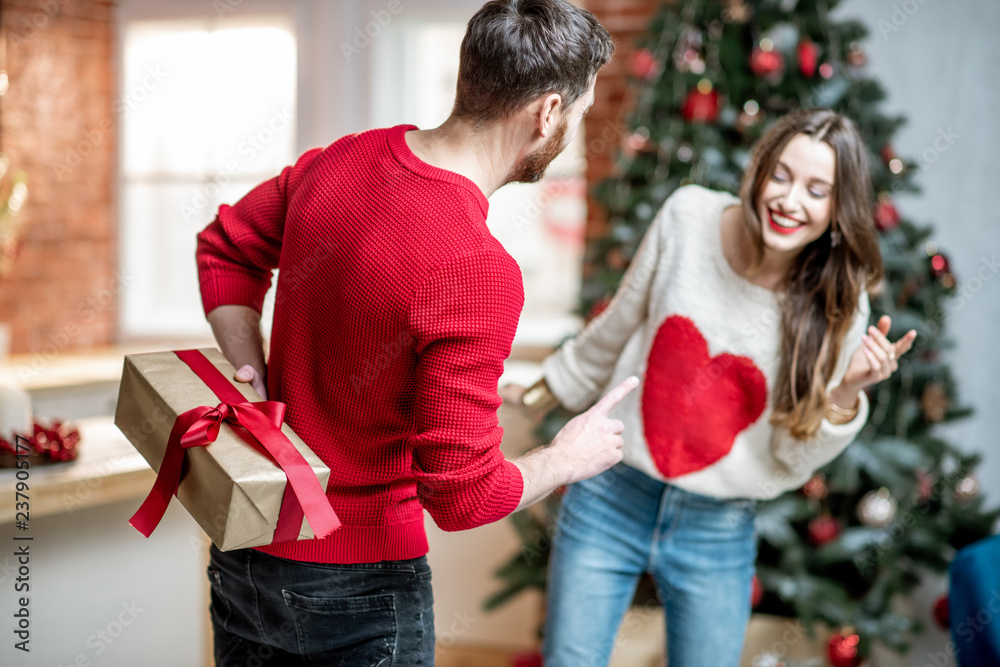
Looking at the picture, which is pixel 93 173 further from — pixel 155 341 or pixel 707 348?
pixel 707 348

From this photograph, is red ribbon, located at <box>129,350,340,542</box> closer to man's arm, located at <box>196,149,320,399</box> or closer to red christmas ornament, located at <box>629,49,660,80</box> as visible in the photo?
man's arm, located at <box>196,149,320,399</box>

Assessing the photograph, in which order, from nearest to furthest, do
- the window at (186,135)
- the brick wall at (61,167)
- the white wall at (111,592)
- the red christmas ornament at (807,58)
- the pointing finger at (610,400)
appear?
the pointing finger at (610,400)
the white wall at (111,592)
the red christmas ornament at (807,58)
the brick wall at (61,167)
the window at (186,135)

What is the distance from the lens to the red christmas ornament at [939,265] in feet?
7.91

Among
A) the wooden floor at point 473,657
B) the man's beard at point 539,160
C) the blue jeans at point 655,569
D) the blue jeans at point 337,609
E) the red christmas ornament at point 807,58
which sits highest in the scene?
the red christmas ornament at point 807,58

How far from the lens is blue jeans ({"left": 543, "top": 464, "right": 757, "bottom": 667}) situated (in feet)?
5.18

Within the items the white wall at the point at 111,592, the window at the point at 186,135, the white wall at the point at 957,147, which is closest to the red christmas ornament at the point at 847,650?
the white wall at the point at 957,147

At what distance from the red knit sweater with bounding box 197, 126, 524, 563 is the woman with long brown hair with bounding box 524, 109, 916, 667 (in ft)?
1.90

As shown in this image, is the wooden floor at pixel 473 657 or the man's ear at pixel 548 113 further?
the wooden floor at pixel 473 657

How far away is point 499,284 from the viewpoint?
95 cm

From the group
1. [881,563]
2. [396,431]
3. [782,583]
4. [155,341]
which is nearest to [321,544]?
[396,431]

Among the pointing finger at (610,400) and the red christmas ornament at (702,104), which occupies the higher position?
the red christmas ornament at (702,104)

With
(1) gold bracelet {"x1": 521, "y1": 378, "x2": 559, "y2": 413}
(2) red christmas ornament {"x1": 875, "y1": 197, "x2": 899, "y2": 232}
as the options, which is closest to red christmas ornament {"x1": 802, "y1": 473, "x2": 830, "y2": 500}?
(2) red christmas ornament {"x1": 875, "y1": 197, "x2": 899, "y2": 232}

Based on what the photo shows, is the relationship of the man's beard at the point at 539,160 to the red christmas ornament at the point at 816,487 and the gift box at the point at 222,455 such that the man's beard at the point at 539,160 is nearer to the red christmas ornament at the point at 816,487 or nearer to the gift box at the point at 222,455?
the gift box at the point at 222,455

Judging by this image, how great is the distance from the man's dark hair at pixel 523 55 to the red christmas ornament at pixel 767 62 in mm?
1552
